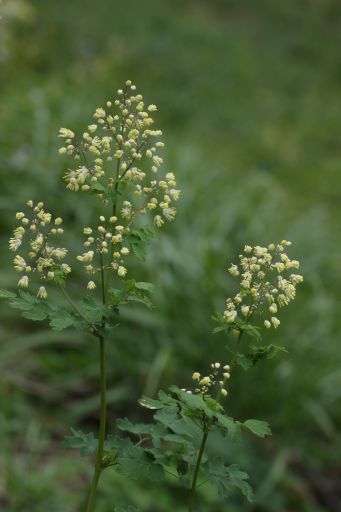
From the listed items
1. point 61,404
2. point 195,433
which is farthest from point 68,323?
point 61,404

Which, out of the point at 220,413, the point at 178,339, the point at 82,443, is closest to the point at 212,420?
the point at 220,413

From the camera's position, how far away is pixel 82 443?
1.59m

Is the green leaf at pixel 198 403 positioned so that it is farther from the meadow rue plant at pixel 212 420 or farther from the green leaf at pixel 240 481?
the green leaf at pixel 240 481

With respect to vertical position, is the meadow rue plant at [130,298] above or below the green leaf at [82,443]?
above

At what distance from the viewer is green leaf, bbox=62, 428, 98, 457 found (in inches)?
61.8

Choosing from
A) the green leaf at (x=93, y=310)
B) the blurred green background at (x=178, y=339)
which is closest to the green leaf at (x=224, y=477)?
the green leaf at (x=93, y=310)

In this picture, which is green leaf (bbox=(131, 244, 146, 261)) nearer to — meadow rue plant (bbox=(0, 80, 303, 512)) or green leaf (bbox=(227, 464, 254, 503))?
meadow rue plant (bbox=(0, 80, 303, 512))

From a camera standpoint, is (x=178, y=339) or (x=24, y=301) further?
(x=178, y=339)

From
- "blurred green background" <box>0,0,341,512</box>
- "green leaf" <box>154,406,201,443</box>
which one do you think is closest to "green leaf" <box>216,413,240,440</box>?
"green leaf" <box>154,406,201,443</box>

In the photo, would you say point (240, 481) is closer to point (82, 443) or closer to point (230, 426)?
point (230, 426)

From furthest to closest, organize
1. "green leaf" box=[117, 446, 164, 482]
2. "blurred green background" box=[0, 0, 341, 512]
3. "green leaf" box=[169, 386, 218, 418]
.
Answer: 1. "blurred green background" box=[0, 0, 341, 512]
2. "green leaf" box=[117, 446, 164, 482]
3. "green leaf" box=[169, 386, 218, 418]

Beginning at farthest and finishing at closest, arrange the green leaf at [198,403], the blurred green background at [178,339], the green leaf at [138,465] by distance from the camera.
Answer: the blurred green background at [178,339] → the green leaf at [138,465] → the green leaf at [198,403]

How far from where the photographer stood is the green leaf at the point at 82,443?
157 centimetres

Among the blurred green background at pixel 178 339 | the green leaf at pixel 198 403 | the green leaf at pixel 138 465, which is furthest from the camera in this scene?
the blurred green background at pixel 178 339
